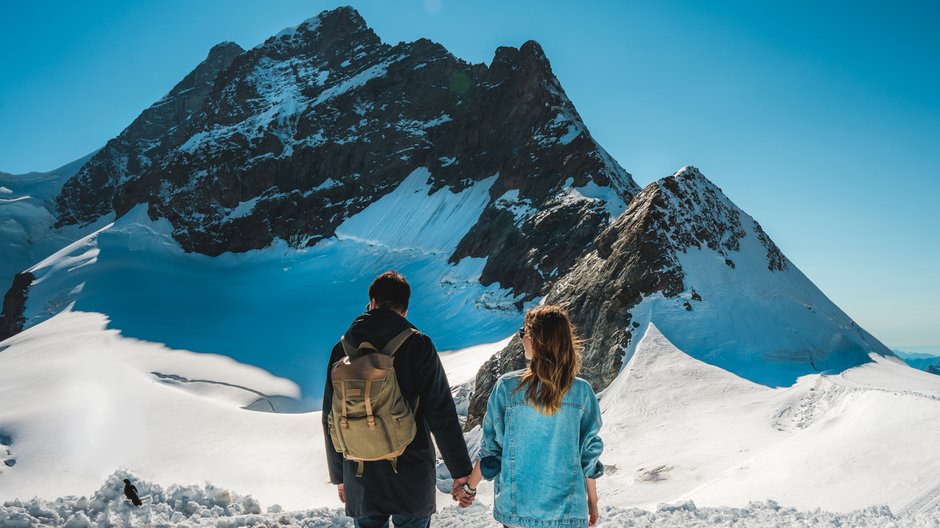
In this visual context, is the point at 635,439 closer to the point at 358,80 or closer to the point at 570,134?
the point at 570,134

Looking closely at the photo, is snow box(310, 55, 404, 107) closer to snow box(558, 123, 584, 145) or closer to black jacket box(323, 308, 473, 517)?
snow box(558, 123, 584, 145)

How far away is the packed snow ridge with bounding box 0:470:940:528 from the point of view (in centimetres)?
516

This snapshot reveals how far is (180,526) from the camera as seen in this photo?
627 centimetres

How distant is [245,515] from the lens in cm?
661

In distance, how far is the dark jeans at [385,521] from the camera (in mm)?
3326

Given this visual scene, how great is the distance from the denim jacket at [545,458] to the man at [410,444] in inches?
13.7

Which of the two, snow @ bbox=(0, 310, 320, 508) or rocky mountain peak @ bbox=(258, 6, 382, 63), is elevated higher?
rocky mountain peak @ bbox=(258, 6, 382, 63)

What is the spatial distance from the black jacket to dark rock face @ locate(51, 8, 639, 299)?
101ft

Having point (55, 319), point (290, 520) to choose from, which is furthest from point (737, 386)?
point (55, 319)

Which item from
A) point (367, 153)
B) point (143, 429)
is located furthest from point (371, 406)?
point (367, 153)

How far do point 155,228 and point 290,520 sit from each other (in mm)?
76197

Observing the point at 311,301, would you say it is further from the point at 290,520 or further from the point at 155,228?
the point at 290,520

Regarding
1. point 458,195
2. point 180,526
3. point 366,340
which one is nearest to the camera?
point 366,340

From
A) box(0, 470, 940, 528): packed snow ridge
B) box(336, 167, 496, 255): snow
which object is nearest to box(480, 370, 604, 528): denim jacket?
box(0, 470, 940, 528): packed snow ridge
